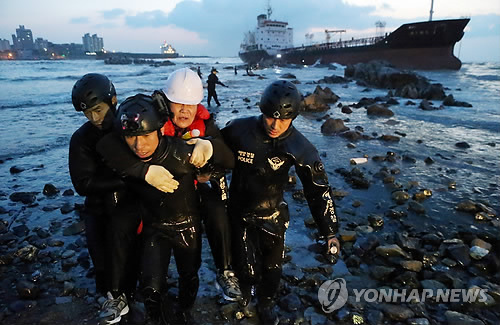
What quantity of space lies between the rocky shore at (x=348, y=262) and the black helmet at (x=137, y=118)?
8.07 feet

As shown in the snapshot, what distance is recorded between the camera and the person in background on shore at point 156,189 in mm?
2842

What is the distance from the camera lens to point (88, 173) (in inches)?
126

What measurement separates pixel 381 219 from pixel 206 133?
4317 millimetres

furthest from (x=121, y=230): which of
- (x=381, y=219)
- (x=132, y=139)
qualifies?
(x=381, y=219)

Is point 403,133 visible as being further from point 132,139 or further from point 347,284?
point 132,139

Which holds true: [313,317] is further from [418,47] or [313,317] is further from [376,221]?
[418,47]

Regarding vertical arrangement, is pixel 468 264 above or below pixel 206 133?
below

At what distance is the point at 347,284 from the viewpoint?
436 centimetres

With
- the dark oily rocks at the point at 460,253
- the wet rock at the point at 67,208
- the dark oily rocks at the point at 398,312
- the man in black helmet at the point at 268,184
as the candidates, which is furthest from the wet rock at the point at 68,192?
the dark oily rocks at the point at 460,253

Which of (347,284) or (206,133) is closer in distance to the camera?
(206,133)

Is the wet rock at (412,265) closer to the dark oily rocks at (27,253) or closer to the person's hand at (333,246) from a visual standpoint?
the person's hand at (333,246)

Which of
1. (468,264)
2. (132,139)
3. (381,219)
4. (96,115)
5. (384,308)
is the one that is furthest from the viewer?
(381,219)

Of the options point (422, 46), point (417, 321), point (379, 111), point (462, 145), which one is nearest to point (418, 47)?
point (422, 46)

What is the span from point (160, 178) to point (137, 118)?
594 millimetres
